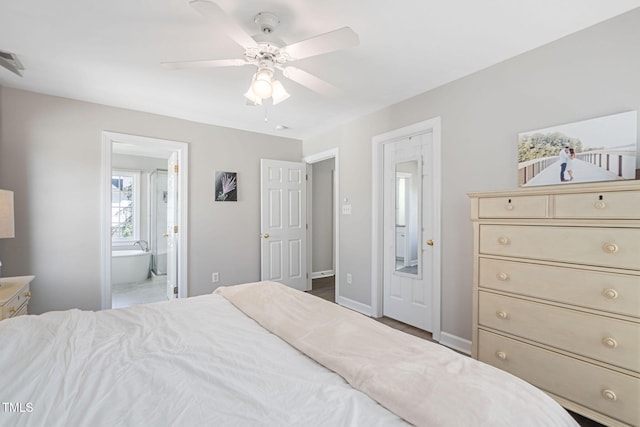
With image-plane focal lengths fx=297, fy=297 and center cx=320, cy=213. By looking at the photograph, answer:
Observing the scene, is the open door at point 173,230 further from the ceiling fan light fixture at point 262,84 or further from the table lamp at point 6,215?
the ceiling fan light fixture at point 262,84

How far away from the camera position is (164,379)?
1028mm

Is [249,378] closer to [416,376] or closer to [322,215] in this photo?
[416,376]

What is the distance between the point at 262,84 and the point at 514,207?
1.74 meters

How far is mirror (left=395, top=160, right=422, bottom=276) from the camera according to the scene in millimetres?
3178

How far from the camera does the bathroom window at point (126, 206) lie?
19.5 ft

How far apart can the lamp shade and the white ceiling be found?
1.10 meters

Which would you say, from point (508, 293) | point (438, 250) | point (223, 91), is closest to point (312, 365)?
point (508, 293)

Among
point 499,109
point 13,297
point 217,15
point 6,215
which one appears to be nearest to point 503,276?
point 499,109

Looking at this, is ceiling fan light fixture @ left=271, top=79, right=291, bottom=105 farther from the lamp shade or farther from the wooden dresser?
the lamp shade

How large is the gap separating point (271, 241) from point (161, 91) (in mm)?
2312

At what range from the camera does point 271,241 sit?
14.3ft

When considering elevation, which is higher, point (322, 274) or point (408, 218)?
point (408, 218)

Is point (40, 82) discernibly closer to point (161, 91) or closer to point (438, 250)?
point (161, 91)

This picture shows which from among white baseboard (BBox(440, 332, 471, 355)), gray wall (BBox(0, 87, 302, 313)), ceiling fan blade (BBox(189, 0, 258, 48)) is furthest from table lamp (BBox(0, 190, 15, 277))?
white baseboard (BBox(440, 332, 471, 355))
